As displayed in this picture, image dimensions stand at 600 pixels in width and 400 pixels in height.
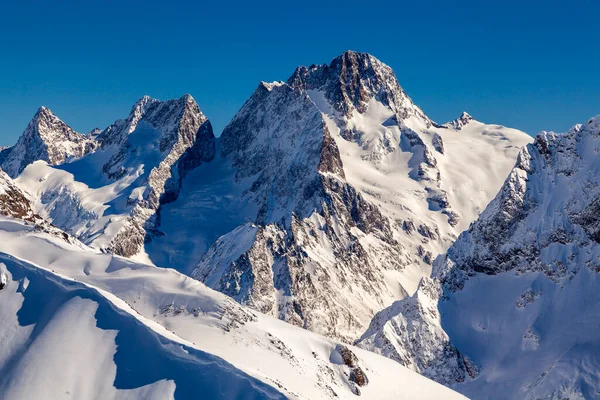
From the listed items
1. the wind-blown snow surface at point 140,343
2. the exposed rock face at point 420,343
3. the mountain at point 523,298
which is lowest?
the wind-blown snow surface at point 140,343

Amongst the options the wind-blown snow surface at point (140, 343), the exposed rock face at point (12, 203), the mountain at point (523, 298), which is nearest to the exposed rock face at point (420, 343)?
the mountain at point (523, 298)

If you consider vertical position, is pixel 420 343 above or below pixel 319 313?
above

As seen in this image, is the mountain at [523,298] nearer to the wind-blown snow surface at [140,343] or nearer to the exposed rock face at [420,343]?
the exposed rock face at [420,343]

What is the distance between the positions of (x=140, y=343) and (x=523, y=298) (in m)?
104

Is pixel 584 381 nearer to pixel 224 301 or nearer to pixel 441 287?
pixel 441 287

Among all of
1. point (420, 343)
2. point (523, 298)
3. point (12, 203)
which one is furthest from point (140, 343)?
point (523, 298)

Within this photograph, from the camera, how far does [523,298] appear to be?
14612 centimetres

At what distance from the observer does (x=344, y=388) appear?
279ft

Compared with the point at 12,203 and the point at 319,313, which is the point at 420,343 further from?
the point at 12,203

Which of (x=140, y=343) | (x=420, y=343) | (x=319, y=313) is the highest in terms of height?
(x=420, y=343)

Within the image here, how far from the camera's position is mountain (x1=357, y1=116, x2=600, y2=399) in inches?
Answer: 5098

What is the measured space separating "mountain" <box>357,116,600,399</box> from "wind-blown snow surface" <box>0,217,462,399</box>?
3616 centimetres

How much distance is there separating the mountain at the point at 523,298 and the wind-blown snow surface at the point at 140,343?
1423 inches

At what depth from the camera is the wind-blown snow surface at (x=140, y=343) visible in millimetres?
62125
